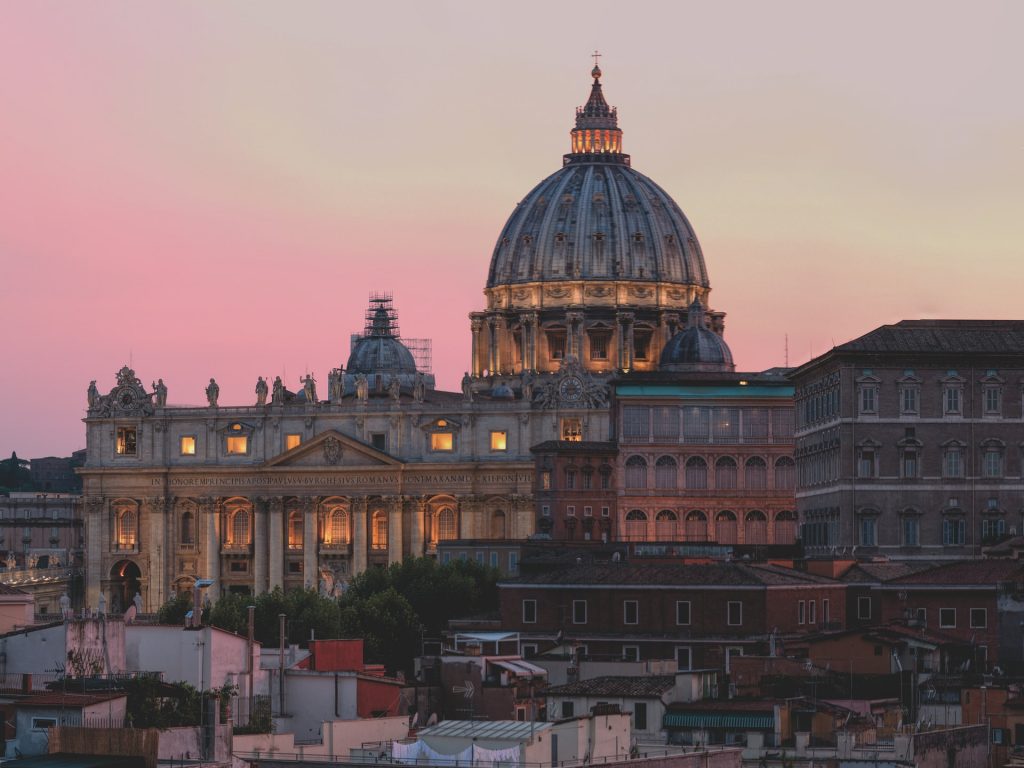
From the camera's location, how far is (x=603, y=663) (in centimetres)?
9594

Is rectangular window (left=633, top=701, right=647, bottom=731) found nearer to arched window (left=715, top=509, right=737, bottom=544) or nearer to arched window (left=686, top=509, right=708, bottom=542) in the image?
arched window (left=686, top=509, right=708, bottom=542)

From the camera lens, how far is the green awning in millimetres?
78750

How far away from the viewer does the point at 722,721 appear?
79.4 metres

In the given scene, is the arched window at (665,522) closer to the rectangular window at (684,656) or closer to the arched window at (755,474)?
the arched window at (755,474)

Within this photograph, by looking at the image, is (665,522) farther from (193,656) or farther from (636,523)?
(193,656)

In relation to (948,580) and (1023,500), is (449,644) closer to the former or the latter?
(948,580)

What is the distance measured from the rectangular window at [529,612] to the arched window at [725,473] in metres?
80.5

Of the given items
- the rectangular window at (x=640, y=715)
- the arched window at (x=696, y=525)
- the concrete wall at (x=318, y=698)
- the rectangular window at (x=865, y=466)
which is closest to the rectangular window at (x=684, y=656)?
the rectangular window at (x=640, y=715)

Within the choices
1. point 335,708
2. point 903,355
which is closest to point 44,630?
point 335,708

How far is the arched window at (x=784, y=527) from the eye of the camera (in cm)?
19525

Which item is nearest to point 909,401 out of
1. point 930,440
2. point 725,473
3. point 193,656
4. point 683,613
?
point 930,440

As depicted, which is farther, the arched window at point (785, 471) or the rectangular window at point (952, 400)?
the arched window at point (785, 471)

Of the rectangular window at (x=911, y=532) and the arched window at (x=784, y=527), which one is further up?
the arched window at (x=784, y=527)

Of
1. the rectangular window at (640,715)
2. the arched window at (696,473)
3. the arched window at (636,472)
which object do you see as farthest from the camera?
the arched window at (696,473)
